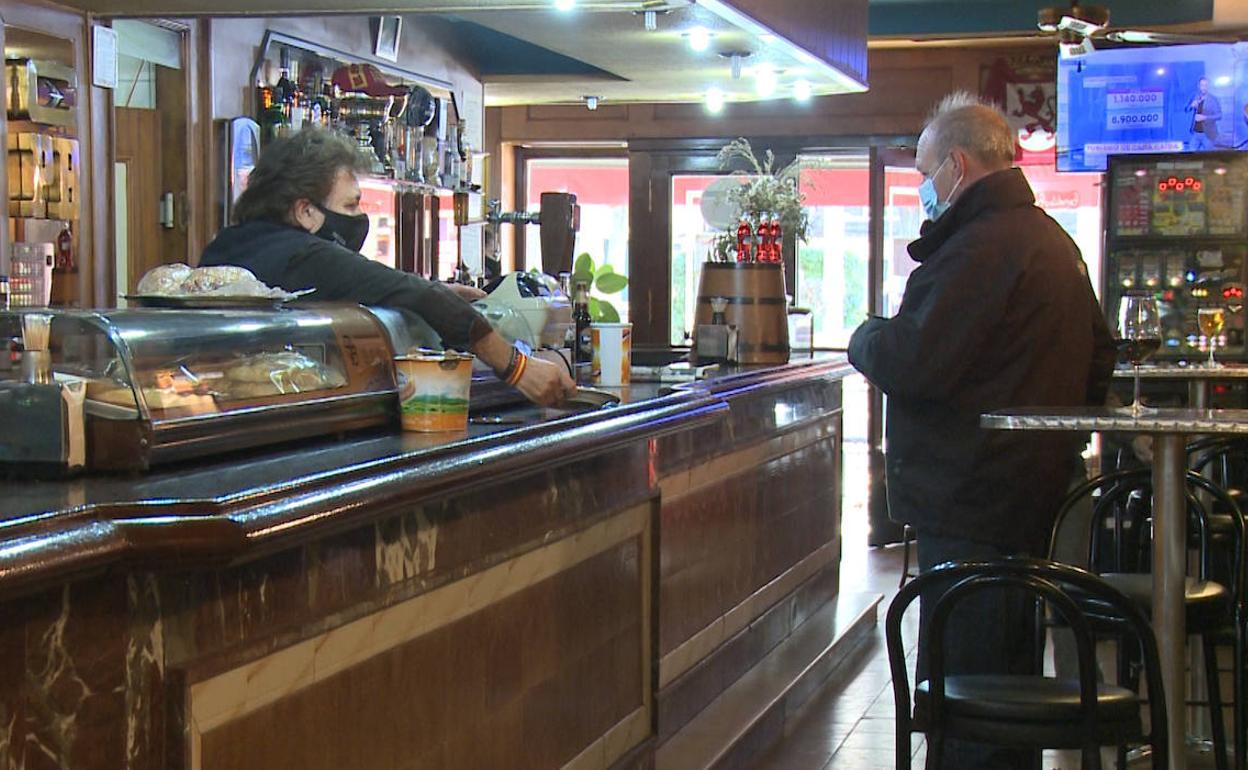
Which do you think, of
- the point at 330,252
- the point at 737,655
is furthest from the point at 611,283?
the point at 330,252

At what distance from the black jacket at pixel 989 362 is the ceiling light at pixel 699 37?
2.01 meters

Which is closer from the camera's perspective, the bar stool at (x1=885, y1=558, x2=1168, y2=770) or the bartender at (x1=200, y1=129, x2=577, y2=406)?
the bar stool at (x1=885, y1=558, x2=1168, y2=770)

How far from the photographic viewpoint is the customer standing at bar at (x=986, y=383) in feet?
11.4

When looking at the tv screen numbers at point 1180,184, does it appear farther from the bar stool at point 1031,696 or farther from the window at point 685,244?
the bar stool at point 1031,696

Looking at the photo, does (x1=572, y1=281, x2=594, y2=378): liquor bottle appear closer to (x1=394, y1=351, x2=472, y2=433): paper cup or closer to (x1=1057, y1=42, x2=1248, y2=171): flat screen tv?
(x1=394, y1=351, x2=472, y2=433): paper cup

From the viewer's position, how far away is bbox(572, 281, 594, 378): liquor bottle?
4363 millimetres

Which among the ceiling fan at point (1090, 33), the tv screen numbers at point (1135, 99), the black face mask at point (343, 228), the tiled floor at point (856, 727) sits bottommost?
the tiled floor at point (856, 727)

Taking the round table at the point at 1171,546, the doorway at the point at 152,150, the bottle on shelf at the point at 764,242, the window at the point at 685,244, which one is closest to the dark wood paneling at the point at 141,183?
the doorway at the point at 152,150

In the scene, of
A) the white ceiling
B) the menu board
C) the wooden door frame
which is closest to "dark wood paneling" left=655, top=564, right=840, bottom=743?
the white ceiling

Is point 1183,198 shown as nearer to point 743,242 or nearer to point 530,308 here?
point 743,242

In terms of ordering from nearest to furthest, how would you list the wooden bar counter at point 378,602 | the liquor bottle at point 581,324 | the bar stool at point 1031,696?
1. the wooden bar counter at point 378,602
2. the bar stool at point 1031,696
3. the liquor bottle at point 581,324

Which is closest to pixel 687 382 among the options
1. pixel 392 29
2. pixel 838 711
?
pixel 838 711

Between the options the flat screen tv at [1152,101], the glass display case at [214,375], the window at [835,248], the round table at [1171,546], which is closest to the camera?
the glass display case at [214,375]

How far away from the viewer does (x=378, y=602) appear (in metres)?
2.35
